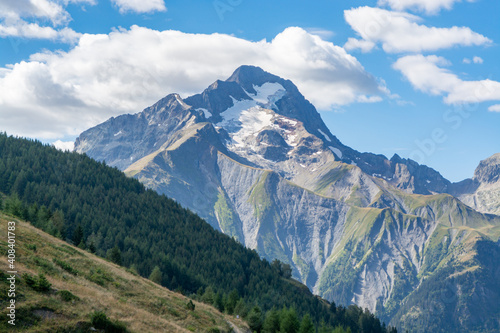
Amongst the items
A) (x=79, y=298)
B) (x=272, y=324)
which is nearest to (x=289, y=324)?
(x=272, y=324)

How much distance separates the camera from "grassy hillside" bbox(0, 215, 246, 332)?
40875 millimetres

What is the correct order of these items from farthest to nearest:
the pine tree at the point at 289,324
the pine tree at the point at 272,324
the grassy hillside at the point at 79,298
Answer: the pine tree at the point at 289,324
the pine tree at the point at 272,324
the grassy hillside at the point at 79,298

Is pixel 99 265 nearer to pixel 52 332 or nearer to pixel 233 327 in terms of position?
pixel 233 327

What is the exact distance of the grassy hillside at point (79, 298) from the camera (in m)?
40.9

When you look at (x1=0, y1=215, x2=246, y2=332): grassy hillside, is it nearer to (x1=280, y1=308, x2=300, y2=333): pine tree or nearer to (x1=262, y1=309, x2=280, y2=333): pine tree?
(x1=262, y1=309, x2=280, y2=333): pine tree

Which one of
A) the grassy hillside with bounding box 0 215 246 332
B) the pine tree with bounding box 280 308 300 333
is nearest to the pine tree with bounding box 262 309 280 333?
the pine tree with bounding box 280 308 300 333

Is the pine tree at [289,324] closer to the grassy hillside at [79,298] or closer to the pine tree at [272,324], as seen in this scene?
the pine tree at [272,324]

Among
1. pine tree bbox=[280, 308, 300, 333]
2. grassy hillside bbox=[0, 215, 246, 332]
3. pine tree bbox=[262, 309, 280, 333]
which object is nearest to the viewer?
grassy hillside bbox=[0, 215, 246, 332]

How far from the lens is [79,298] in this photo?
4700cm

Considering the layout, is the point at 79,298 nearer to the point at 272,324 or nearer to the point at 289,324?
the point at 272,324

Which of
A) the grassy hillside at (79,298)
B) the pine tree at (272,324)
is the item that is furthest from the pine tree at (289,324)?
the grassy hillside at (79,298)

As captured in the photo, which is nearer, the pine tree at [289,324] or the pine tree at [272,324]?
the pine tree at [272,324]

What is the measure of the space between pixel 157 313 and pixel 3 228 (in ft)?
81.4

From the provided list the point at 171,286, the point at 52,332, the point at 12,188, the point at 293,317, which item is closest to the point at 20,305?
the point at 52,332
